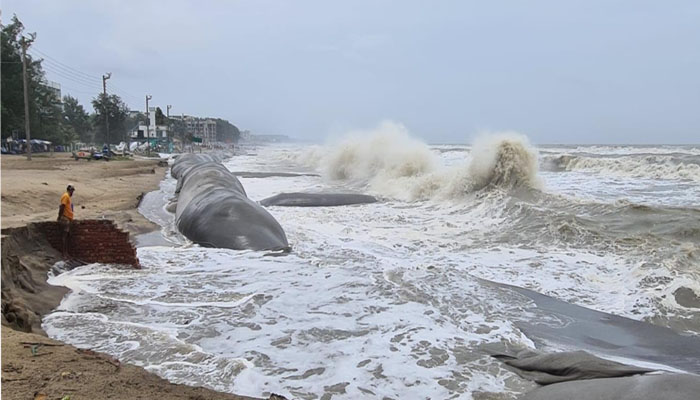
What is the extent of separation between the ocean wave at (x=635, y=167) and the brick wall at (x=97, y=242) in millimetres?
24401

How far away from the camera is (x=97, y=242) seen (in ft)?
24.9

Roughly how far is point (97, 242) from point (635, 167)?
28681 mm

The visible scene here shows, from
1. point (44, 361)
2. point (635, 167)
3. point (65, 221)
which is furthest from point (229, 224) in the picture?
point (635, 167)

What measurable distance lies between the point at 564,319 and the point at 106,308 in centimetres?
533

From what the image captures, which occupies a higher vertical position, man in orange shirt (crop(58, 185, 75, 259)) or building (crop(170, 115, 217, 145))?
building (crop(170, 115, 217, 145))

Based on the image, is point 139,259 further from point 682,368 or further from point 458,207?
point 458,207

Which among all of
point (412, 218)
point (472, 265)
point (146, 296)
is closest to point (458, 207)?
point (412, 218)

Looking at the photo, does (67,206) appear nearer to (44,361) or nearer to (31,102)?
(44,361)

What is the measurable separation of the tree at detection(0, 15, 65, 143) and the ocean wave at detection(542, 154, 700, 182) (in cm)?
4107

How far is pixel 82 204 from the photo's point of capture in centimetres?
1452

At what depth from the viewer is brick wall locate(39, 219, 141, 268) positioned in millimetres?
7574

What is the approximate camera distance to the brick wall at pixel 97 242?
7574mm

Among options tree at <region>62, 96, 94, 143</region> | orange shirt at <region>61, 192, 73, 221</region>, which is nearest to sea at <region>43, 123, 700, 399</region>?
orange shirt at <region>61, 192, 73, 221</region>

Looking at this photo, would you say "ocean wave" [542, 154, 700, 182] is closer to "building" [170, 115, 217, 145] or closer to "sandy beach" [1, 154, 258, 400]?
"sandy beach" [1, 154, 258, 400]
